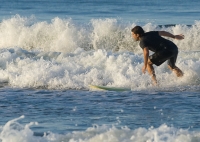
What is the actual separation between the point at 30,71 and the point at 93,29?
759 cm

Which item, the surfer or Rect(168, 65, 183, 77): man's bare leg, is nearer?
Result: the surfer

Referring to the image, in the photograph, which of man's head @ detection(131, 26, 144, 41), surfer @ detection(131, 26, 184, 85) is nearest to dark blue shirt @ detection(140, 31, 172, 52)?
surfer @ detection(131, 26, 184, 85)

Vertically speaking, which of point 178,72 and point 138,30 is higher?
point 138,30

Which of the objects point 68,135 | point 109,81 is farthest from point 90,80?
point 68,135

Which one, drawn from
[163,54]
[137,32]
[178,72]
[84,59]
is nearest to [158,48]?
[163,54]

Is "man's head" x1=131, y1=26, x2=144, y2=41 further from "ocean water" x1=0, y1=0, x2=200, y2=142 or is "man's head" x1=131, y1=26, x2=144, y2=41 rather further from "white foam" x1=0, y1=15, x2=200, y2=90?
"white foam" x1=0, y1=15, x2=200, y2=90

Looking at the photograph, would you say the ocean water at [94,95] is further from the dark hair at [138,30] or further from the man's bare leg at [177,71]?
the dark hair at [138,30]

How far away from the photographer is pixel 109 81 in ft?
48.3

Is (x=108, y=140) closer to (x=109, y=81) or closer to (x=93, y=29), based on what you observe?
(x=109, y=81)

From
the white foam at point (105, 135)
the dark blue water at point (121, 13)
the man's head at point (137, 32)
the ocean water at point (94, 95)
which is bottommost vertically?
the white foam at point (105, 135)

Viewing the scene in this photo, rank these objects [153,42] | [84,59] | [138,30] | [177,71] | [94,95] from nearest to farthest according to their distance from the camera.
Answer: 1. [138,30]
2. [94,95]
3. [153,42]
4. [177,71]
5. [84,59]

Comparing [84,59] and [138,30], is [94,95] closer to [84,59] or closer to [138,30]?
[138,30]

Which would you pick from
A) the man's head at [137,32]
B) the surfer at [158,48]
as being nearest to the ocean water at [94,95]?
the surfer at [158,48]

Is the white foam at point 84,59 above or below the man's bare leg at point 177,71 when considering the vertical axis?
above
